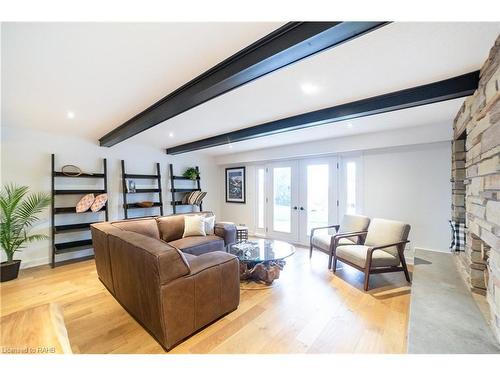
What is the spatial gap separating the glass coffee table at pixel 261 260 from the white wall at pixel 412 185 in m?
1.93

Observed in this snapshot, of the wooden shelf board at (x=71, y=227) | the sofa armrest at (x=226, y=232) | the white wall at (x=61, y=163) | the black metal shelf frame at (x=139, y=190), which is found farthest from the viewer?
the black metal shelf frame at (x=139, y=190)

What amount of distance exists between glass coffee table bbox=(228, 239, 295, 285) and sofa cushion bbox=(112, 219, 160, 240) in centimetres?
123

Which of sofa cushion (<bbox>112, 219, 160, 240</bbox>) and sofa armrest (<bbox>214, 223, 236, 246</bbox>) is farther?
sofa armrest (<bbox>214, 223, 236, 246</bbox>)

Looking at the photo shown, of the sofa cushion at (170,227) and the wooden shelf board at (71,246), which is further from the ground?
the sofa cushion at (170,227)

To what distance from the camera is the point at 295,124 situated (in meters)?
2.84

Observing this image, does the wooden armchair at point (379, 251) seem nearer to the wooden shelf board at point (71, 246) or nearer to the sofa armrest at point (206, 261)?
the sofa armrest at point (206, 261)

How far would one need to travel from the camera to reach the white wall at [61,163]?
10.8 feet

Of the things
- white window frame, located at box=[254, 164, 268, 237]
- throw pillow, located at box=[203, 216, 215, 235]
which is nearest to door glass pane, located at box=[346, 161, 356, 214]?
white window frame, located at box=[254, 164, 268, 237]

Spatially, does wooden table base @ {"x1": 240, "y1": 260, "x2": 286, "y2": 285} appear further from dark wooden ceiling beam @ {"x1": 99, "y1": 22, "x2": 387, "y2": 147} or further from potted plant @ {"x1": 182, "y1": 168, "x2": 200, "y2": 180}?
potted plant @ {"x1": 182, "y1": 168, "x2": 200, "y2": 180}

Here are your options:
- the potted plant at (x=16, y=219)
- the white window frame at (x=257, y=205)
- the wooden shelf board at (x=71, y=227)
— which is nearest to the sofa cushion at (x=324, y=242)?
the white window frame at (x=257, y=205)

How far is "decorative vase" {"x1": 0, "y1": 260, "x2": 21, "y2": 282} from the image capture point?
2912 millimetres
